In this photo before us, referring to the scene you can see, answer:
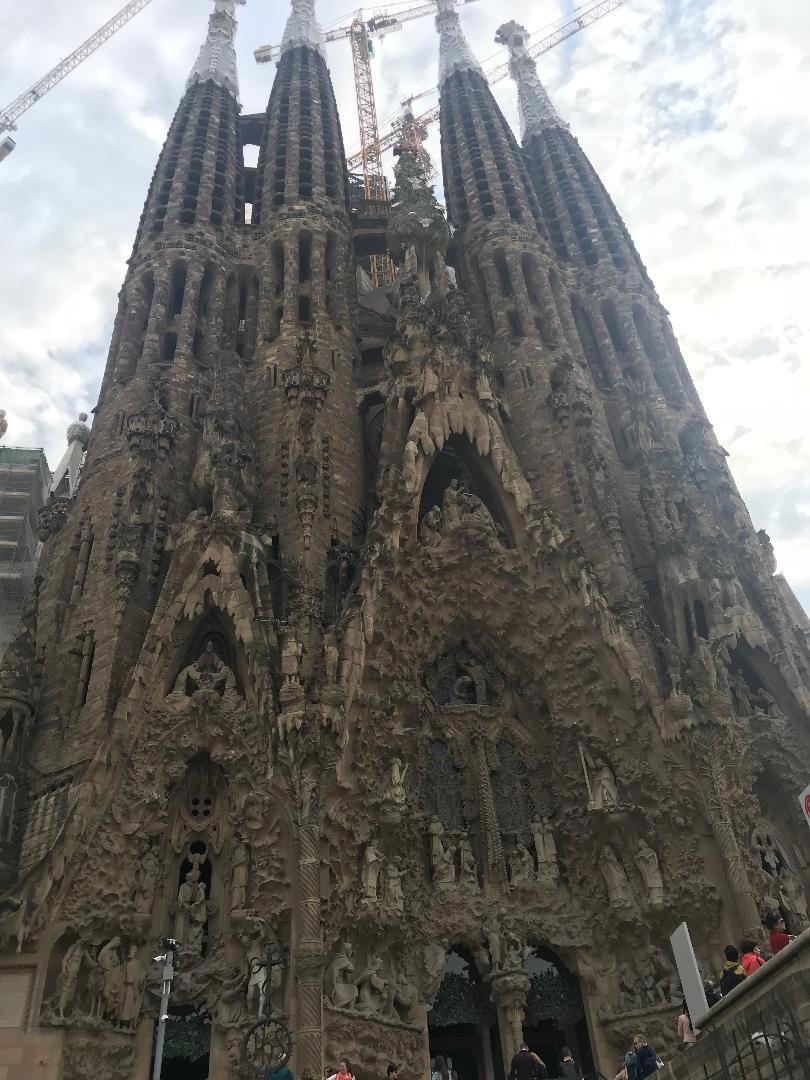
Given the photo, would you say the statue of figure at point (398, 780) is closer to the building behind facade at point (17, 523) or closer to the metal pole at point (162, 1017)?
the metal pole at point (162, 1017)

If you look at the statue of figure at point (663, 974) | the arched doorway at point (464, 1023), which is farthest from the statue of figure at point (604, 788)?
the arched doorway at point (464, 1023)

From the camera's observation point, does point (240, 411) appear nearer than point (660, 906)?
No

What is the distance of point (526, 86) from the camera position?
38562mm

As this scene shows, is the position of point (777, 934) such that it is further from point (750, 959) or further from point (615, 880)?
point (615, 880)

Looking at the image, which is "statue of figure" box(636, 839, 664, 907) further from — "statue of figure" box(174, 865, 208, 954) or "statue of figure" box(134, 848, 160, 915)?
"statue of figure" box(134, 848, 160, 915)

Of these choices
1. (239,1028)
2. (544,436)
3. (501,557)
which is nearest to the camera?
(239,1028)

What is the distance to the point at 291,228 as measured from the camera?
26.9 metres

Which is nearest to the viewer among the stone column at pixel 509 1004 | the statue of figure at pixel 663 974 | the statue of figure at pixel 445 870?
the stone column at pixel 509 1004

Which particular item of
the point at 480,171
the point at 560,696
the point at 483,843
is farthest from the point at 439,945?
the point at 480,171

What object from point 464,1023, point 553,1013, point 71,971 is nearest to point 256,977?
point 71,971

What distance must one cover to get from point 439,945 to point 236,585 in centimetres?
710

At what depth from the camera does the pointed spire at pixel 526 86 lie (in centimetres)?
3644

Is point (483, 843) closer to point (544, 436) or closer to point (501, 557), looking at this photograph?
point (501, 557)

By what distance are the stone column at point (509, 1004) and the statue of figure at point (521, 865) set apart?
1644mm
